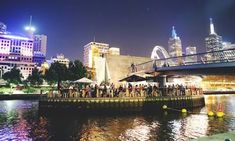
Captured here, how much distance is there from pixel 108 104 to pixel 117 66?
1439 inches

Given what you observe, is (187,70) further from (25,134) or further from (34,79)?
(34,79)

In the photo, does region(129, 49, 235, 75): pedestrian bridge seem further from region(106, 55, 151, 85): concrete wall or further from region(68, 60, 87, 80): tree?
region(68, 60, 87, 80): tree

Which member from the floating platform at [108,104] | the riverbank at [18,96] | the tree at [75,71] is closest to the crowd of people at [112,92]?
the floating platform at [108,104]

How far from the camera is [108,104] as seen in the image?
31219mm

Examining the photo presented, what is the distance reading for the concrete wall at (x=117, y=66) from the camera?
65675 millimetres

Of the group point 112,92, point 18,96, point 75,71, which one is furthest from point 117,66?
point 112,92

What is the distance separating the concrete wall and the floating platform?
3204 cm

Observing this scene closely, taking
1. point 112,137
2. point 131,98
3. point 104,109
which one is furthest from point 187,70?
point 112,137

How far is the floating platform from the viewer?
1188 inches

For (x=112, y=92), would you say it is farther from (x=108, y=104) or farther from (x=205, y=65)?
(x=205, y=65)

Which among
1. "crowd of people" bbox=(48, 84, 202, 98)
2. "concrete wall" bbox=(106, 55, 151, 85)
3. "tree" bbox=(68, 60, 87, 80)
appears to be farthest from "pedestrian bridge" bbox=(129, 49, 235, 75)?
"tree" bbox=(68, 60, 87, 80)

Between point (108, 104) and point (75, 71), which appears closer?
point (108, 104)

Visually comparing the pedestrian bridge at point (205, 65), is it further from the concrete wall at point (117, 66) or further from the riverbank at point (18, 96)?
the riverbank at point (18, 96)

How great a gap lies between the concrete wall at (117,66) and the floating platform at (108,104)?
32.0 meters
